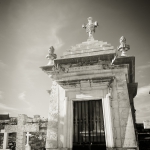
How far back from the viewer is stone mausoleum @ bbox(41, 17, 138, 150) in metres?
6.17

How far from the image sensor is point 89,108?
22.8 feet

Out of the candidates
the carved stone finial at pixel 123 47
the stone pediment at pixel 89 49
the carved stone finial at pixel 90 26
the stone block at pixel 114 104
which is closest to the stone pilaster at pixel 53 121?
the stone pediment at pixel 89 49

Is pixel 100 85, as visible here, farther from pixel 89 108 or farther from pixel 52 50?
pixel 52 50

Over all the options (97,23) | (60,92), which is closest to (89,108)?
(60,92)

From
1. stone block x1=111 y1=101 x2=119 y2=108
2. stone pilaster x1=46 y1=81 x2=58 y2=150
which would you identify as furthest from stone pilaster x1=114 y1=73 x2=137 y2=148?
stone pilaster x1=46 y1=81 x2=58 y2=150

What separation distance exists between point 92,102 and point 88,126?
1.22 metres

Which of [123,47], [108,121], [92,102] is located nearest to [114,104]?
[108,121]

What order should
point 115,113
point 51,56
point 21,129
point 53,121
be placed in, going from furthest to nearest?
1. point 51,56
2. point 53,121
3. point 115,113
4. point 21,129

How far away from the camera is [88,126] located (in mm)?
6656

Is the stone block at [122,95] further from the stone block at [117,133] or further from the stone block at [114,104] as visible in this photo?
the stone block at [117,133]

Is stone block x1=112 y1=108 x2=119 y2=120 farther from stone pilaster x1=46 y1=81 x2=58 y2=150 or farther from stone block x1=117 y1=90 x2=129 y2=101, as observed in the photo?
stone pilaster x1=46 y1=81 x2=58 y2=150

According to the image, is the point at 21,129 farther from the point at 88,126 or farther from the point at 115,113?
the point at 115,113

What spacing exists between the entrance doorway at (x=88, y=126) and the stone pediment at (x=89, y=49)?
279cm

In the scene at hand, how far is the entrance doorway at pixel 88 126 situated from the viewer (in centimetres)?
645
